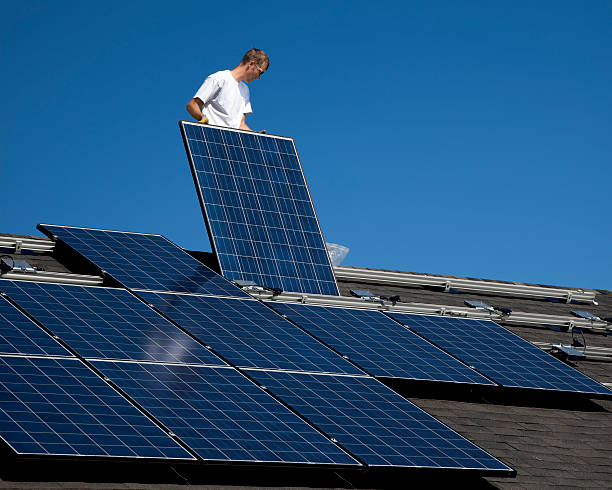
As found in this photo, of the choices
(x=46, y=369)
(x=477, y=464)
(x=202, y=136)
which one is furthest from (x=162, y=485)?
(x=202, y=136)

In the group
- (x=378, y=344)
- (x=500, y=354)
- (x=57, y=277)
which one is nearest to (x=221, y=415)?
(x=57, y=277)

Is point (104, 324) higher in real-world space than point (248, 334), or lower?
lower

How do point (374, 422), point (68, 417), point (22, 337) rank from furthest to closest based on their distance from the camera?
point (374, 422) → point (22, 337) → point (68, 417)

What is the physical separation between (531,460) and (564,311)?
357 inches

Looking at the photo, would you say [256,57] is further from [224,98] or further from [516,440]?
[516,440]

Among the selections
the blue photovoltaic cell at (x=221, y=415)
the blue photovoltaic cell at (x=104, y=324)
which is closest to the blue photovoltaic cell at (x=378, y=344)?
the blue photovoltaic cell at (x=104, y=324)

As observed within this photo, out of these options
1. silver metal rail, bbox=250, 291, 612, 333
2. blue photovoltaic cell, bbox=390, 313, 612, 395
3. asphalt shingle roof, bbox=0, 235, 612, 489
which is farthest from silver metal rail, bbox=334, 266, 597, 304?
asphalt shingle roof, bbox=0, 235, 612, 489

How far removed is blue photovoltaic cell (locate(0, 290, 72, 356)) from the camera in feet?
39.7

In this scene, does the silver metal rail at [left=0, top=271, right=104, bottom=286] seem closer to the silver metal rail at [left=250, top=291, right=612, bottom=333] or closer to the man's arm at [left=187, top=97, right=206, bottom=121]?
the silver metal rail at [left=250, top=291, right=612, bottom=333]

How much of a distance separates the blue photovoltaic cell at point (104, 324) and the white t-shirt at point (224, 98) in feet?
23.4

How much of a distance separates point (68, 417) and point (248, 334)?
420cm

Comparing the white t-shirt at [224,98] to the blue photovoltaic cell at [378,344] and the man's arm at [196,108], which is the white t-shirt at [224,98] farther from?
the blue photovoltaic cell at [378,344]

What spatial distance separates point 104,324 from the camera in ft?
44.4

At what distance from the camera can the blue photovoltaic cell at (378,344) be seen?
604 inches
